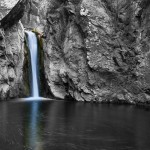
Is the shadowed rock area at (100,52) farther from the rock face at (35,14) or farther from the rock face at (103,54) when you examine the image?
the rock face at (35,14)

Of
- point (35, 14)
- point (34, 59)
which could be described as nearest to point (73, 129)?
point (34, 59)

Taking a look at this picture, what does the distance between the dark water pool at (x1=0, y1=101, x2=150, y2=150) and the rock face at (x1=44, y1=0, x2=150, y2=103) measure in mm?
9100

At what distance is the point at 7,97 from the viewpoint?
142 ft

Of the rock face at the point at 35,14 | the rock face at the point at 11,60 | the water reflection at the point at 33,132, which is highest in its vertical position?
the rock face at the point at 35,14

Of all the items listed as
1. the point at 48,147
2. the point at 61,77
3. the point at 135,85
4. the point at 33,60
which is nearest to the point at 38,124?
the point at 48,147

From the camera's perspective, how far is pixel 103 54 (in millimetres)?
43062

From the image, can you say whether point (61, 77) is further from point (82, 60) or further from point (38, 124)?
point (38, 124)

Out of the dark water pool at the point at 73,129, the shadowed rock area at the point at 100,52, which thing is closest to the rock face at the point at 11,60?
the shadowed rock area at the point at 100,52

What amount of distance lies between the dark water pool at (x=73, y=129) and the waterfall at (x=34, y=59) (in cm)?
1453

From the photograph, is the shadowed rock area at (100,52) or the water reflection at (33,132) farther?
the shadowed rock area at (100,52)

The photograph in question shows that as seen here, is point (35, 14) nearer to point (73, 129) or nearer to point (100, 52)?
point (100, 52)

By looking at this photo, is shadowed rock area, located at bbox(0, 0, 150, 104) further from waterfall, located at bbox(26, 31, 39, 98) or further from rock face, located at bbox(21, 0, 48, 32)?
rock face, located at bbox(21, 0, 48, 32)

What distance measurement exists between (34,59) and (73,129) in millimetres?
26764

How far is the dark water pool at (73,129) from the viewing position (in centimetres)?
1908
